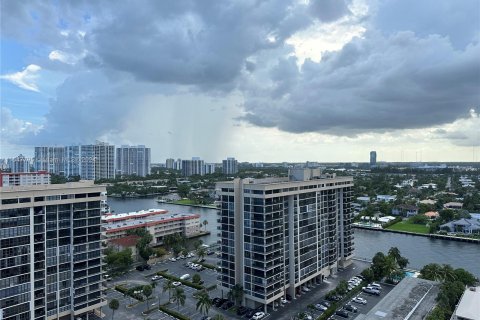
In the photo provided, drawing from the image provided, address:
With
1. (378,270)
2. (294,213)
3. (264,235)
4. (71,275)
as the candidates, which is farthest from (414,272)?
(71,275)

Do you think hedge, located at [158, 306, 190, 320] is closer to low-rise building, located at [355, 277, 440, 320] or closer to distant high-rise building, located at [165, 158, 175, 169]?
low-rise building, located at [355, 277, 440, 320]

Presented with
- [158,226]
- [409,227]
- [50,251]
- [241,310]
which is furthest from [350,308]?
[409,227]

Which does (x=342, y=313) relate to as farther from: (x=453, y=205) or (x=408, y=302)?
(x=453, y=205)

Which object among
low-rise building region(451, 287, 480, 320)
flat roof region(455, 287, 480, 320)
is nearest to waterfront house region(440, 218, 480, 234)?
flat roof region(455, 287, 480, 320)

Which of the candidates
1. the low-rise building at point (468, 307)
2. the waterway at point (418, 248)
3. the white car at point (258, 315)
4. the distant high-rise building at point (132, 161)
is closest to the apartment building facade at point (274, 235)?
the white car at point (258, 315)

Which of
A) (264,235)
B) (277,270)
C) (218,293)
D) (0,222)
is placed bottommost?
(218,293)

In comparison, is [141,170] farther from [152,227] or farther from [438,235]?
[438,235]

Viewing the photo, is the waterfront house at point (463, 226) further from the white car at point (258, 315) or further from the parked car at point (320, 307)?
the white car at point (258, 315)
